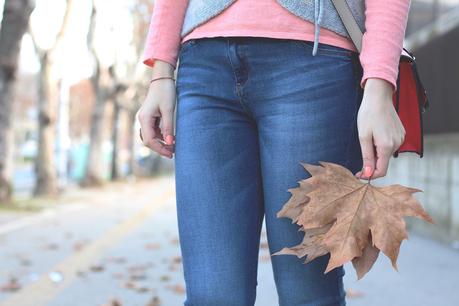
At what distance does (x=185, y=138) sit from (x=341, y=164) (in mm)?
393

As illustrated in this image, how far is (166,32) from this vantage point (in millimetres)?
1914

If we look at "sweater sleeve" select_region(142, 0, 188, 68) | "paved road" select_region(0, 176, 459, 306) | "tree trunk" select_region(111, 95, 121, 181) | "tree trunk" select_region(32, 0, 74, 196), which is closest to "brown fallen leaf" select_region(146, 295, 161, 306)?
"paved road" select_region(0, 176, 459, 306)

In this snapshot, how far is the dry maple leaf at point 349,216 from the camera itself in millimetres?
1588

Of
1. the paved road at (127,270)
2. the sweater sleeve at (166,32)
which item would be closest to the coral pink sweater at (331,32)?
the sweater sleeve at (166,32)

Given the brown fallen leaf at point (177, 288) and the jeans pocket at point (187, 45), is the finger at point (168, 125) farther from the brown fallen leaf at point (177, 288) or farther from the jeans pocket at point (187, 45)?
the brown fallen leaf at point (177, 288)

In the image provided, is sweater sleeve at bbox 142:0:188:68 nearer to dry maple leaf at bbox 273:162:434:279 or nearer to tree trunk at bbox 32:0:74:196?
dry maple leaf at bbox 273:162:434:279

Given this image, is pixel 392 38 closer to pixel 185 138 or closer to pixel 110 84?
pixel 185 138

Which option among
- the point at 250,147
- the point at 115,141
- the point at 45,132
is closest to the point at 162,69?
the point at 250,147

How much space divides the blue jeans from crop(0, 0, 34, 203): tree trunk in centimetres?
1084

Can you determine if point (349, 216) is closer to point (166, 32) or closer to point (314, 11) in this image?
point (314, 11)

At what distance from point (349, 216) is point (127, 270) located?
475cm

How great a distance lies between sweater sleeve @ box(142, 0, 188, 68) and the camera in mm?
1916

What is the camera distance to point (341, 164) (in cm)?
178

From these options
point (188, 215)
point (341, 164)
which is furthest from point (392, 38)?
point (188, 215)
